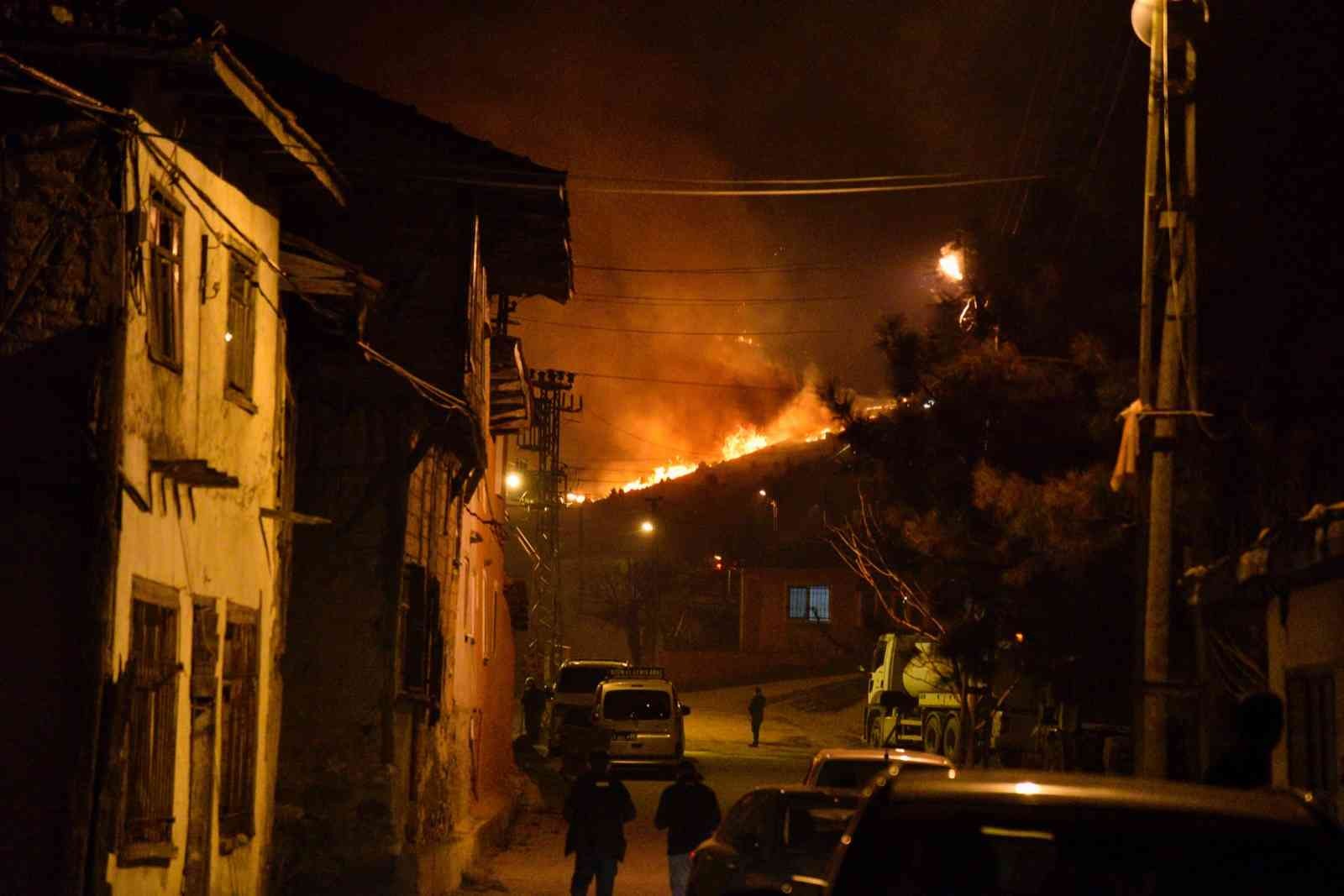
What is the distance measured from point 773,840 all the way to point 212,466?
5.68m

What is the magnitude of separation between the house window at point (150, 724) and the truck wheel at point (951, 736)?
22.9 metres

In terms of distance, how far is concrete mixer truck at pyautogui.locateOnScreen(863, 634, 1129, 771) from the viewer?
24.7 meters

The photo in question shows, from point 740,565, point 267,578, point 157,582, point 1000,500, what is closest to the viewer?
point 157,582

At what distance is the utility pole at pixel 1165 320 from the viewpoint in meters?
13.1

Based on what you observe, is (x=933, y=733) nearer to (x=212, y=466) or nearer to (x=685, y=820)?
(x=685, y=820)

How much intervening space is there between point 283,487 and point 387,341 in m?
3.80

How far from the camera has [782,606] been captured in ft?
241

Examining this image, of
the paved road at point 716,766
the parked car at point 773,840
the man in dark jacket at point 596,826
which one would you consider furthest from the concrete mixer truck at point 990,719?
the parked car at point 773,840

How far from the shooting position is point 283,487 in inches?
648

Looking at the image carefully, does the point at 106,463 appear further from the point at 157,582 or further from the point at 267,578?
the point at 267,578

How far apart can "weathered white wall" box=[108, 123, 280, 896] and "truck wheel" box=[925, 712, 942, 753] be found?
21476 mm

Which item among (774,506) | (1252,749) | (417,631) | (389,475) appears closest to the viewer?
(1252,749)

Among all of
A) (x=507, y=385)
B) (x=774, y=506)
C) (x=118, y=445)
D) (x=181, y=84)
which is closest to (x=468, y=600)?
(x=507, y=385)

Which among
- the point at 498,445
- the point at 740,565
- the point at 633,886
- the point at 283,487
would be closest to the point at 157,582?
the point at 283,487
